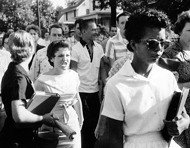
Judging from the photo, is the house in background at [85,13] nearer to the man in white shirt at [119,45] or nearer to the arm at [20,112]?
the man in white shirt at [119,45]

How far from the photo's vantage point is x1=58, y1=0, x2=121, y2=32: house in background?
180 ft

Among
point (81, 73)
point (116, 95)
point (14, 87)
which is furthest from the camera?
point (81, 73)

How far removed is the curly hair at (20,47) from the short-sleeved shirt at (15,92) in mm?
91

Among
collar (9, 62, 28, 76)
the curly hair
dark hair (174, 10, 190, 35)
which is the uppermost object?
dark hair (174, 10, 190, 35)

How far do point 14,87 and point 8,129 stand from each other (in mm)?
448

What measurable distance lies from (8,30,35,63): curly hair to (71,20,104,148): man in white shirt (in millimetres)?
2653

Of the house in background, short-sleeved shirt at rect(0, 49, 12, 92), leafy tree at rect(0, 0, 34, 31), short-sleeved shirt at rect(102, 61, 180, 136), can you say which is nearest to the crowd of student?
short-sleeved shirt at rect(102, 61, 180, 136)

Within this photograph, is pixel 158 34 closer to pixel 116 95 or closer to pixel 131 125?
pixel 116 95

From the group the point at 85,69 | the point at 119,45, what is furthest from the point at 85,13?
the point at 119,45

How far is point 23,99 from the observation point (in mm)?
2932

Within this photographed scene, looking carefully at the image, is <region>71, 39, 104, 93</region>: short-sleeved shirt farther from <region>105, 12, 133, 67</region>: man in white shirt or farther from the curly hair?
the curly hair

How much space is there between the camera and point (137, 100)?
2311 millimetres

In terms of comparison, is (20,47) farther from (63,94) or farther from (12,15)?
(12,15)

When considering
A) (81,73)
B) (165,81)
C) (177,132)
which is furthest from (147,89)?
(81,73)
